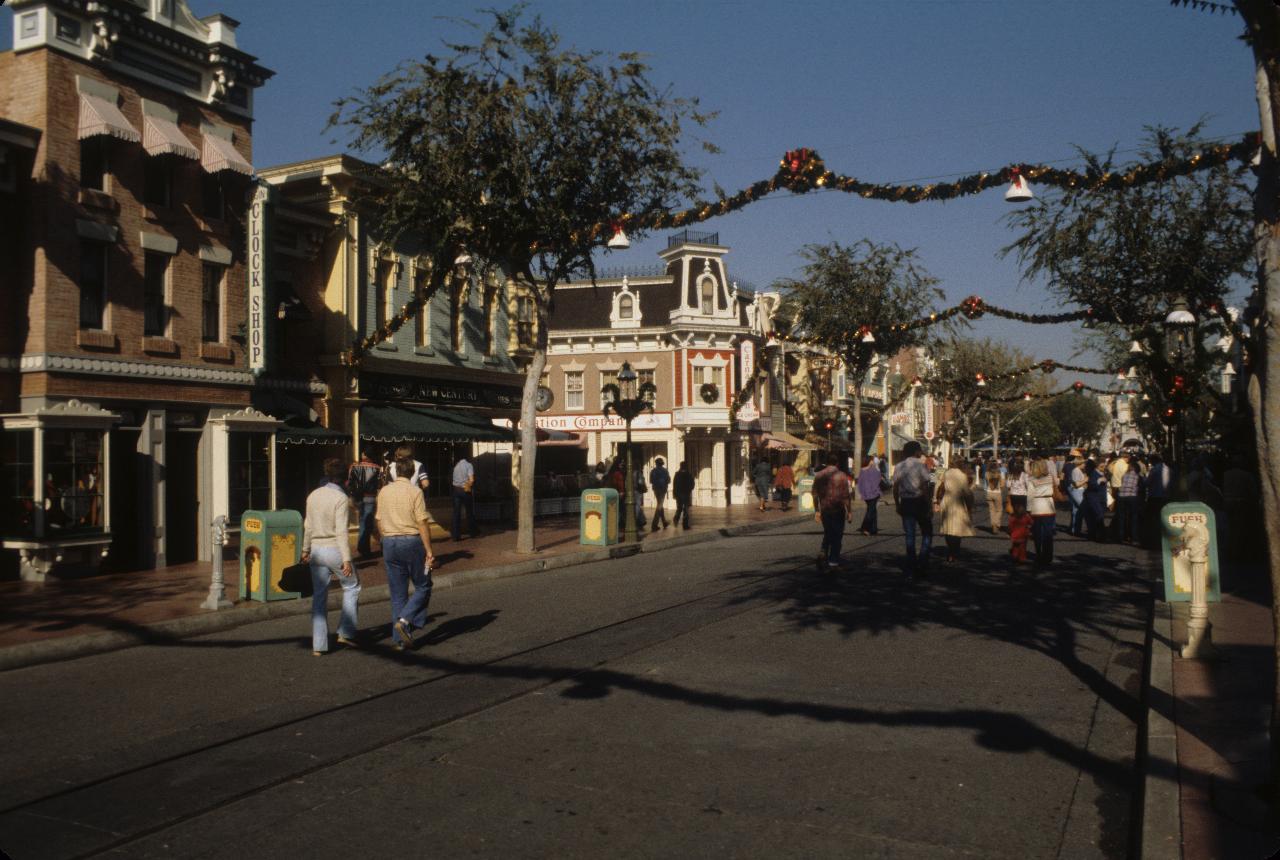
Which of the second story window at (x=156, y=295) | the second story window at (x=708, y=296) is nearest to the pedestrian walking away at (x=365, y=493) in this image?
the second story window at (x=156, y=295)

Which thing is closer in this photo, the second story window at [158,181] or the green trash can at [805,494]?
the second story window at [158,181]

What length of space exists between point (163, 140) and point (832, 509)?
12206 millimetres

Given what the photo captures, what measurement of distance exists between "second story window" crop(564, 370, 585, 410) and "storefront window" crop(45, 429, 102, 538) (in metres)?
30.2

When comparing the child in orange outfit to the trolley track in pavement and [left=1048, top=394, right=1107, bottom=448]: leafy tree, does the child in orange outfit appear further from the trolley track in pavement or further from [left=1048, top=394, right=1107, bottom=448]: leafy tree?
[left=1048, top=394, right=1107, bottom=448]: leafy tree

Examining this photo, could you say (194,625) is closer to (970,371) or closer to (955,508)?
(955,508)

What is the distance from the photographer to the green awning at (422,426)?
2445cm

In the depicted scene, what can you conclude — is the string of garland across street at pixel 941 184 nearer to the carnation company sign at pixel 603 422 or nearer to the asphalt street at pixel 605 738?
the asphalt street at pixel 605 738

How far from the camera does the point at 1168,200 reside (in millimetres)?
25422

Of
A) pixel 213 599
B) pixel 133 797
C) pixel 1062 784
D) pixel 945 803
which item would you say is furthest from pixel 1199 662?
pixel 213 599

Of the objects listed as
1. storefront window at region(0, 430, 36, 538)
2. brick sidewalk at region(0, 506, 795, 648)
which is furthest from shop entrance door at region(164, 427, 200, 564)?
storefront window at region(0, 430, 36, 538)

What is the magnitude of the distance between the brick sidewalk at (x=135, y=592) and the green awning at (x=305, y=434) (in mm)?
2091

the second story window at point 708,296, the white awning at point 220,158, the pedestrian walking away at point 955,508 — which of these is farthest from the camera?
the second story window at point 708,296

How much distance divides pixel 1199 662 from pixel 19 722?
8961 millimetres

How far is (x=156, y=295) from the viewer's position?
18594mm
